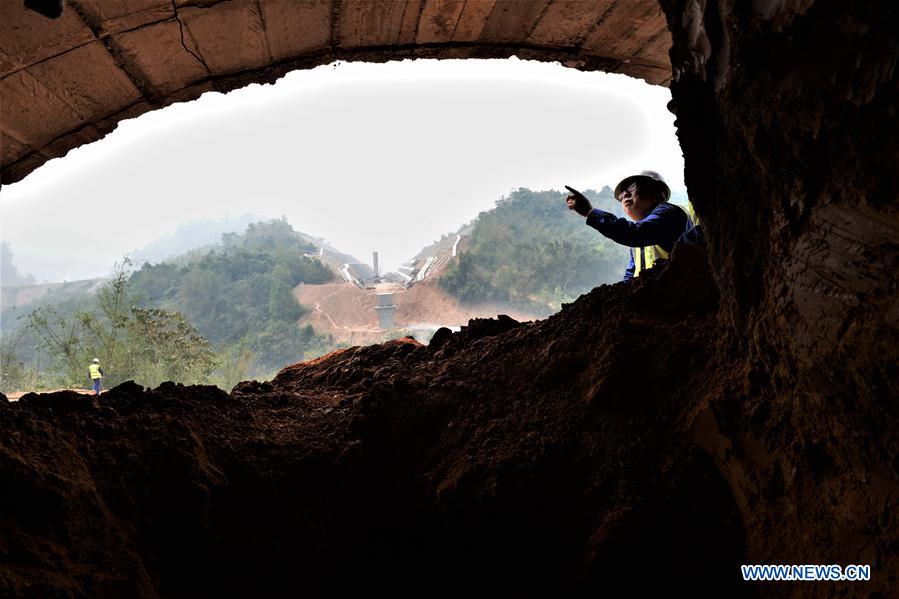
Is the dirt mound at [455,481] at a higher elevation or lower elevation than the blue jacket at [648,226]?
lower

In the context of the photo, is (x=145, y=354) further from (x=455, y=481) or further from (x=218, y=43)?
(x=455, y=481)

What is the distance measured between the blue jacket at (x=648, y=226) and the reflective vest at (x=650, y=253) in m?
0.04

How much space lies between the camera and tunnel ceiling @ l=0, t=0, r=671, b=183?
2918 mm

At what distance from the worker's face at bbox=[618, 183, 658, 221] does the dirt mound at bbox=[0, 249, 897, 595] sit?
61.7 inches

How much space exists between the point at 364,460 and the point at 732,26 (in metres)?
1.56

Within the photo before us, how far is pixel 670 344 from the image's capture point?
1.68 m

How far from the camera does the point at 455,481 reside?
1.52m

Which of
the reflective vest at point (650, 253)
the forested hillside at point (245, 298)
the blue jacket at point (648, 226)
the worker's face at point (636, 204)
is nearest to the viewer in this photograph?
the blue jacket at point (648, 226)

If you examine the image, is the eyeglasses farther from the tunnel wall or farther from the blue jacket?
the tunnel wall

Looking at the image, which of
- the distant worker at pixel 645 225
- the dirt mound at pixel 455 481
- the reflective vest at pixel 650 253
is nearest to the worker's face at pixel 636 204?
the reflective vest at pixel 650 253

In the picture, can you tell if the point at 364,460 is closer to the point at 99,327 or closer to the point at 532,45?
the point at 532,45

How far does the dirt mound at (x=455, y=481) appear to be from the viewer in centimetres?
121

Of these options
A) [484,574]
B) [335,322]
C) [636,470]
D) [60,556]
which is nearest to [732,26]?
[636,470]

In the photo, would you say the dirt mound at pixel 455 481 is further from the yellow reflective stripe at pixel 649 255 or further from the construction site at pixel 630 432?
the yellow reflective stripe at pixel 649 255
